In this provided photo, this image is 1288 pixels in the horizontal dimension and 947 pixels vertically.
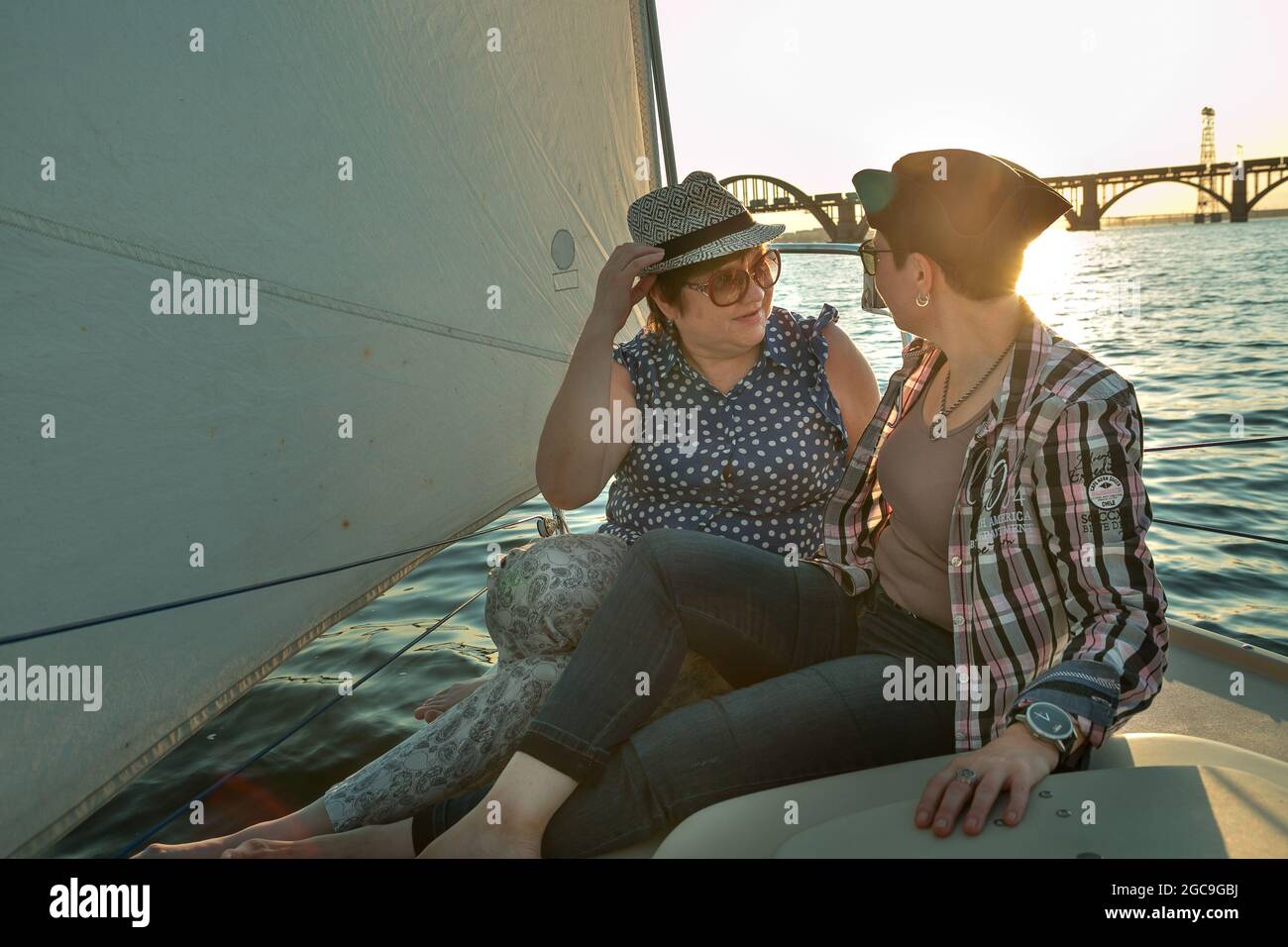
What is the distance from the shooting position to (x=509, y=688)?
2.02 metres

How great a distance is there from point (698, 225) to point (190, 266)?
1.01 meters

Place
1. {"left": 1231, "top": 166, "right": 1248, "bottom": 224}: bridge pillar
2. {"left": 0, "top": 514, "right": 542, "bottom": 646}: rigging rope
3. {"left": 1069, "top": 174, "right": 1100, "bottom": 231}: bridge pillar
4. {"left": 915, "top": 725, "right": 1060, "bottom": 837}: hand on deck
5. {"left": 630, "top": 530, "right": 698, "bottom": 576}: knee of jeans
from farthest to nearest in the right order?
{"left": 1231, "top": 166, "right": 1248, "bottom": 224}: bridge pillar, {"left": 1069, "top": 174, "right": 1100, "bottom": 231}: bridge pillar, {"left": 630, "top": 530, "right": 698, "bottom": 576}: knee of jeans, {"left": 0, "top": 514, "right": 542, "bottom": 646}: rigging rope, {"left": 915, "top": 725, "right": 1060, "bottom": 837}: hand on deck

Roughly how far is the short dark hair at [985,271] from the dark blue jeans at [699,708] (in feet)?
1.86

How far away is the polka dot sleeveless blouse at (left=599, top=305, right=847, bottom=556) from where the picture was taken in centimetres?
232

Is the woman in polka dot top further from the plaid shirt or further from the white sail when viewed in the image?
the plaid shirt

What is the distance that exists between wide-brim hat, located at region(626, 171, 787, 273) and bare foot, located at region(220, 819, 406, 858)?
3.96ft

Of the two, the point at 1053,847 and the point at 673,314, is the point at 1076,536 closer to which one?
the point at 1053,847

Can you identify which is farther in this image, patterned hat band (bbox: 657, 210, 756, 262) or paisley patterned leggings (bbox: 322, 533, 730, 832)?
patterned hat band (bbox: 657, 210, 756, 262)

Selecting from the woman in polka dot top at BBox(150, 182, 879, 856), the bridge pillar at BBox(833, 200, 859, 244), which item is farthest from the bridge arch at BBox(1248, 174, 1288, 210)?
the woman in polka dot top at BBox(150, 182, 879, 856)

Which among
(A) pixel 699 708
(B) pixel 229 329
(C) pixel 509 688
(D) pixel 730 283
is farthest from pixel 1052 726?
(B) pixel 229 329

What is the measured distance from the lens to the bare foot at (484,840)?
1.61 meters

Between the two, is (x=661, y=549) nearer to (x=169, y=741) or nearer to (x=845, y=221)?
(x=169, y=741)

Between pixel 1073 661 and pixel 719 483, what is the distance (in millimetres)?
941
